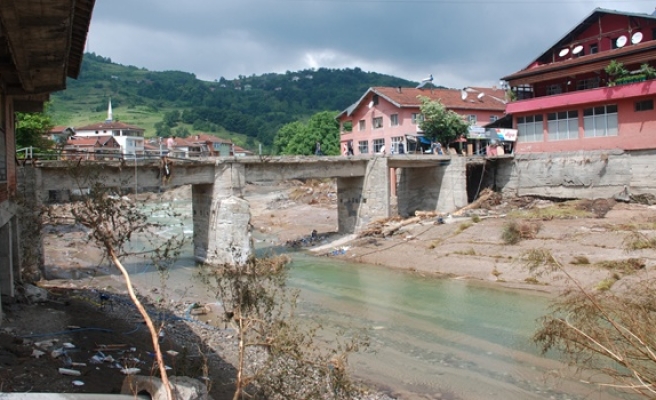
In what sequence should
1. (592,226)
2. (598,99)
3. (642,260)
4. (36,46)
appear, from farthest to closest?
1. (598,99)
2. (592,226)
3. (642,260)
4. (36,46)

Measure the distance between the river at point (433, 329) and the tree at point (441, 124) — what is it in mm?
17765

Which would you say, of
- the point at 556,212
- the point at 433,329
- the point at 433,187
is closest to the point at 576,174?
the point at 556,212

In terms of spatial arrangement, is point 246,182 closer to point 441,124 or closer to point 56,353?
point 441,124

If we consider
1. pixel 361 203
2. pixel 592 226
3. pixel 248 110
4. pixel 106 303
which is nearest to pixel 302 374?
pixel 106 303

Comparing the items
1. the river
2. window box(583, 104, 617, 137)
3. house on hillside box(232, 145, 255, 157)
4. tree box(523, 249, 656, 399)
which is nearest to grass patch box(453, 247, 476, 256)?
the river

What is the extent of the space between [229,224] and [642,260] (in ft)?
66.1

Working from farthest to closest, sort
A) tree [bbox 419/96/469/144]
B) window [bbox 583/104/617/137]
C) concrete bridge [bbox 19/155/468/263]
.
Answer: tree [bbox 419/96/469/144], window [bbox 583/104/617/137], concrete bridge [bbox 19/155/468/263]

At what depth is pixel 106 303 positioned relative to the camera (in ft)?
65.0

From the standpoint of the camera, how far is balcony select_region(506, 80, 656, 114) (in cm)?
3269

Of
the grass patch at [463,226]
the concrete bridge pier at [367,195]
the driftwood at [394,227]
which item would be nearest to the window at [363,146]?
the concrete bridge pier at [367,195]

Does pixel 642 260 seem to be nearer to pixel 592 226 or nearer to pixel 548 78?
pixel 592 226

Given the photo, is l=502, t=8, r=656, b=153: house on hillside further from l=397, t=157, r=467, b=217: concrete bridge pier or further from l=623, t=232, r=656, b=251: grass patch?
l=623, t=232, r=656, b=251: grass patch

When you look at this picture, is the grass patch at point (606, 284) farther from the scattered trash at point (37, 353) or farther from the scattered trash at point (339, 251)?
the scattered trash at point (37, 353)

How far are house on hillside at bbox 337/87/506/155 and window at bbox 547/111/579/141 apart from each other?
10.6m
